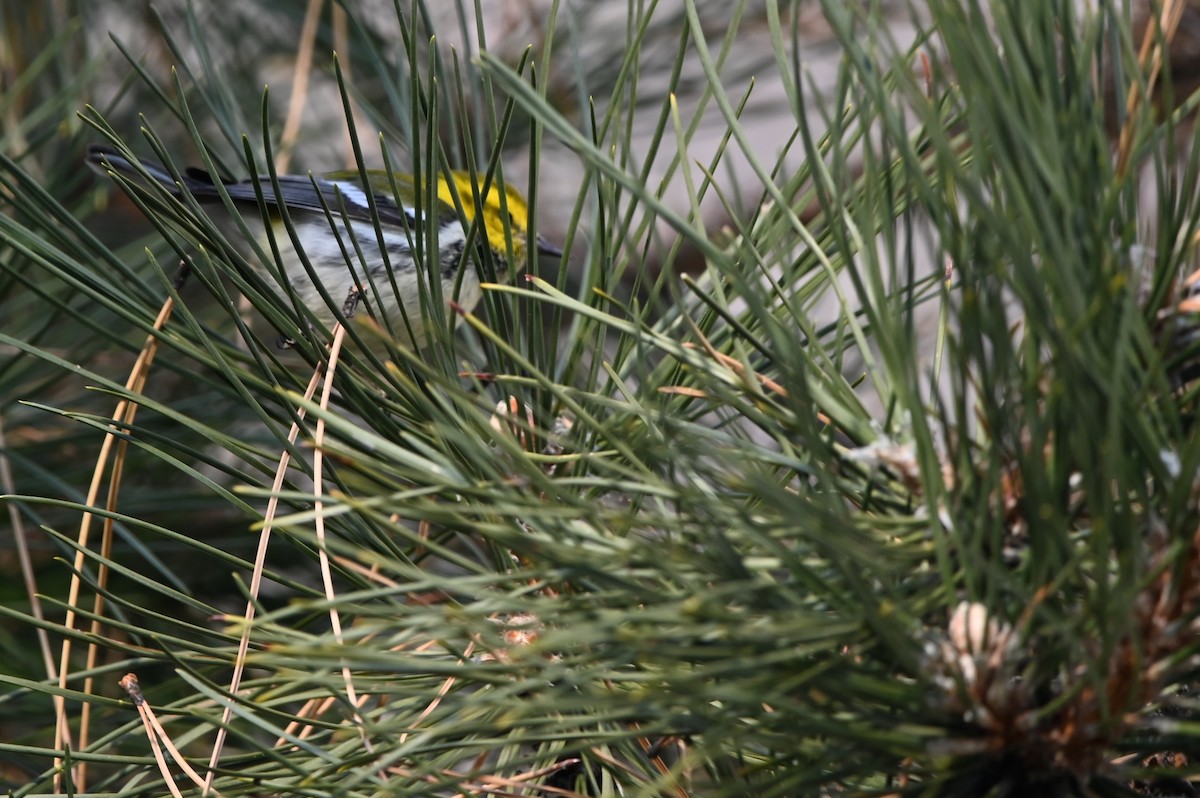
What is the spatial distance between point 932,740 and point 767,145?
7.83 feet

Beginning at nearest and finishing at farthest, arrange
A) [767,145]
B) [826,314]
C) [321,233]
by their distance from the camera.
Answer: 1. [321,233]
2. [826,314]
3. [767,145]

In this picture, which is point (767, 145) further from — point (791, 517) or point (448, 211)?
point (791, 517)

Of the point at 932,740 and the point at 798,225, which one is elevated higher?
the point at 798,225

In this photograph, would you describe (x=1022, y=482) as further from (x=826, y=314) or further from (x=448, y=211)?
(x=826, y=314)

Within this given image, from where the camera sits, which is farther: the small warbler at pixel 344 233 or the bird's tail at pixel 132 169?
the small warbler at pixel 344 233

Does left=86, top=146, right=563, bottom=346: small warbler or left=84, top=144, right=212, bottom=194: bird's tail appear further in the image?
left=86, top=146, right=563, bottom=346: small warbler

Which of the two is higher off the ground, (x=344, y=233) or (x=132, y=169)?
(x=344, y=233)

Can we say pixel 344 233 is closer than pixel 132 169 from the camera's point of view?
No

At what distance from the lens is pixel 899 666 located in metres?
0.44

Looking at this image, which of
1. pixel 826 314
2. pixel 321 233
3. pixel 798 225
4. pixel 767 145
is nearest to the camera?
pixel 798 225

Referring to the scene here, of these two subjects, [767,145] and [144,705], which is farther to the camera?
[767,145]

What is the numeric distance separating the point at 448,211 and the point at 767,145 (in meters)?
1.28

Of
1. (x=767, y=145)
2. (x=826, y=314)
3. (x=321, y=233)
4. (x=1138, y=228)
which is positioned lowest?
(x=1138, y=228)

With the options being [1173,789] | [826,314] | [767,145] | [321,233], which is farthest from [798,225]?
[767,145]
